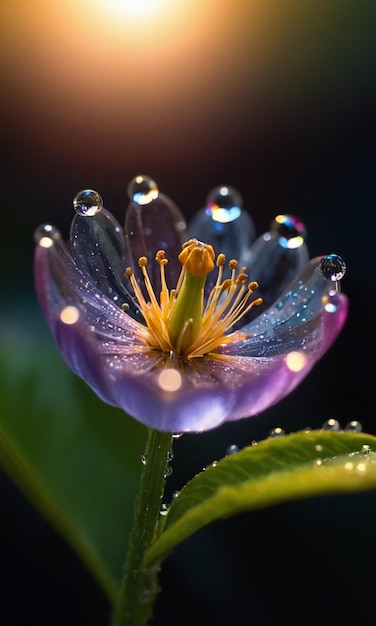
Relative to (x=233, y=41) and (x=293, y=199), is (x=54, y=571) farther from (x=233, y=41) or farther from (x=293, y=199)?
(x=233, y=41)

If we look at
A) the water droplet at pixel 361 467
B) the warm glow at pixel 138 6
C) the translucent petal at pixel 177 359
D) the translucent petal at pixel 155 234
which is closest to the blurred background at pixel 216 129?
the warm glow at pixel 138 6

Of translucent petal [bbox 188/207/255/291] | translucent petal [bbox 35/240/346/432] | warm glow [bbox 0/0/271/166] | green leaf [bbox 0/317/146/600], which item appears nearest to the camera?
translucent petal [bbox 35/240/346/432]

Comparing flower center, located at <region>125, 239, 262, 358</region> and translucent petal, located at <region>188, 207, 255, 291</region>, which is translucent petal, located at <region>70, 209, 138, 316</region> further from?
translucent petal, located at <region>188, 207, 255, 291</region>

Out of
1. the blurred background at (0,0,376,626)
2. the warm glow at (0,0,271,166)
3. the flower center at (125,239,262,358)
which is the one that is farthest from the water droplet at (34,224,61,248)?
the warm glow at (0,0,271,166)

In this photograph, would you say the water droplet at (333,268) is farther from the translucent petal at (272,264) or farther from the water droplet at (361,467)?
the water droplet at (361,467)

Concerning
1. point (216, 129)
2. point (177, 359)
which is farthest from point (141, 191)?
point (216, 129)

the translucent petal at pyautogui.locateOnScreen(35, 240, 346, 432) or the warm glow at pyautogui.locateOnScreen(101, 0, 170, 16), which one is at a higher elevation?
the warm glow at pyautogui.locateOnScreen(101, 0, 170, 16)
